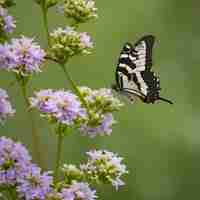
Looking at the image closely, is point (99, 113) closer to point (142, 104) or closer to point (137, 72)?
point (137, 72)

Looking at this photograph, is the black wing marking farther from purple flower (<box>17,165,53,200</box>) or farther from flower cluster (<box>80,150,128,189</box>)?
purple flower (<box>17,165,53,200</box>)

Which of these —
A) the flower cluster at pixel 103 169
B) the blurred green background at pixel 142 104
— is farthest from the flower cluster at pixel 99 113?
the blurred green background at pixel 142 104

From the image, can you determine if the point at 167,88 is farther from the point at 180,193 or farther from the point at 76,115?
the point at 76,115

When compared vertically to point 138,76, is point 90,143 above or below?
above

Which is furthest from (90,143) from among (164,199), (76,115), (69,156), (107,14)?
(76,115)

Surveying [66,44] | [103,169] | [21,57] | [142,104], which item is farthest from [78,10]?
[142,104]

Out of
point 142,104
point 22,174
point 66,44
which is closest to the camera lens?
point 22,174

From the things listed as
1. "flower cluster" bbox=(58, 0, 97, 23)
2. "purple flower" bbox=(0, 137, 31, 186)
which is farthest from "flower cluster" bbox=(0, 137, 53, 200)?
"flower cluster" bbox=(58, 0, 97, 23)
